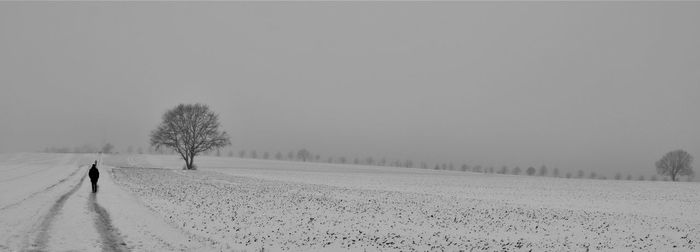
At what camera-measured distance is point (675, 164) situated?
118875 millimetres

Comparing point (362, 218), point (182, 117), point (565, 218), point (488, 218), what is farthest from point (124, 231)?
point (182, 117)

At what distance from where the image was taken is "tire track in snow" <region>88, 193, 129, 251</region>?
12861 mm

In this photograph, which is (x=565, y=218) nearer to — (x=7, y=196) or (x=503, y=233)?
(x=503, y=233)

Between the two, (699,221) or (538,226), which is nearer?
(538,226)

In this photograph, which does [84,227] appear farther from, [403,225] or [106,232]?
[403,225]

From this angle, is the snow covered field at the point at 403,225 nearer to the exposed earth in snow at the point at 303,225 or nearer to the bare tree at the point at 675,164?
the exposed earth in snow at the point at 303,225

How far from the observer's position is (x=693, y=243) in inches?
722

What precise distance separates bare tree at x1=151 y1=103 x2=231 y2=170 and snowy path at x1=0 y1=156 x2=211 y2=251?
52265 mm

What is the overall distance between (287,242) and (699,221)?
2344cm

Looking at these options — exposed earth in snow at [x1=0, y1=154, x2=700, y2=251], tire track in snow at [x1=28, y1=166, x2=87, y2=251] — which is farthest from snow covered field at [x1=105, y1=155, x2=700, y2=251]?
tire track in snow at [x1=28, y1=166, x2=87, y2=251]

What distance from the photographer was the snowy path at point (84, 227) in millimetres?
12977

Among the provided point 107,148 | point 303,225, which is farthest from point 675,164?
point 107,148

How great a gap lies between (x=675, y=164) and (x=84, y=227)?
139495 mm

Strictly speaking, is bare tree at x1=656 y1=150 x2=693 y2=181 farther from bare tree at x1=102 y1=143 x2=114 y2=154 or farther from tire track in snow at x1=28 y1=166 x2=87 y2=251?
bare tree at x1=102 y1=143 x2=114 y2=154
